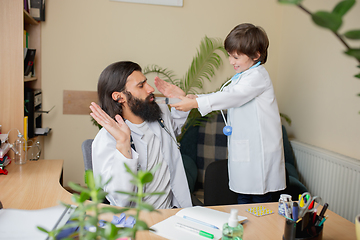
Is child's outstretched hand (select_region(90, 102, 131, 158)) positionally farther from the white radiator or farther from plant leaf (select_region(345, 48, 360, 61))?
the white radiator

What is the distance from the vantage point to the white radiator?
7.25 ft

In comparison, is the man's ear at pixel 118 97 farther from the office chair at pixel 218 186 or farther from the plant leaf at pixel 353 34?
the plant leaf at pixel 353 34

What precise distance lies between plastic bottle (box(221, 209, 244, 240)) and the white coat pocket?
0.92 meters

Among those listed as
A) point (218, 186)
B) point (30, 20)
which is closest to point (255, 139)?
point (218, 186)

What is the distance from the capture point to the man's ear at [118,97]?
1827mm

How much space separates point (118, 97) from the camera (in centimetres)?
184

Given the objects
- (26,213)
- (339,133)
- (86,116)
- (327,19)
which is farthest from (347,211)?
(86,116)

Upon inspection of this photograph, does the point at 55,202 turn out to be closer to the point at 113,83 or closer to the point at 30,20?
the point at 113,83

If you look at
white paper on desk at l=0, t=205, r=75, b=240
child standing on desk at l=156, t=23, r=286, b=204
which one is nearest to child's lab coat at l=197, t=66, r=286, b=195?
child standing on desk at l=156, t=23, r=286, b=204

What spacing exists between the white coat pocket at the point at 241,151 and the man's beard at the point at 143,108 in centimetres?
51

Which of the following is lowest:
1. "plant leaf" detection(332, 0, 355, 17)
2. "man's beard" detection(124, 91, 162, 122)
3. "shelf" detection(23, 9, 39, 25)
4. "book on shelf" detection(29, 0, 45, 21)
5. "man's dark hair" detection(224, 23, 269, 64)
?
"man's beard" detection(124, 91, 162, 122)

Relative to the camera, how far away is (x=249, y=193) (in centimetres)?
180

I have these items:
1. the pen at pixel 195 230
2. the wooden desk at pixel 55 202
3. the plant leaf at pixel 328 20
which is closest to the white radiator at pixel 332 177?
the wooden desk at pixel 55 202

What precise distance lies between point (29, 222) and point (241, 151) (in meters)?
1.18
